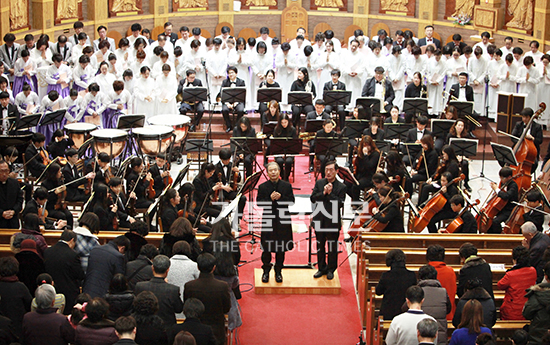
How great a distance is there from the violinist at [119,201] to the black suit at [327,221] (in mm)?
2425

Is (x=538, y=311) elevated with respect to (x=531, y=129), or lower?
lower

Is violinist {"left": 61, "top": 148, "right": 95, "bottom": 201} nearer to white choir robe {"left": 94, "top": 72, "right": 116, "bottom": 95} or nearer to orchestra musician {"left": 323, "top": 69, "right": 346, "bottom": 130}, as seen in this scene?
white choir robe {"left": 94, "top": 72, "right": 116, "bottom": 95}

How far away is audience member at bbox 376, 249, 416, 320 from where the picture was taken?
23.5ft

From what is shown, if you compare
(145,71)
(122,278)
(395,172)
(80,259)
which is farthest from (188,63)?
(122,278)

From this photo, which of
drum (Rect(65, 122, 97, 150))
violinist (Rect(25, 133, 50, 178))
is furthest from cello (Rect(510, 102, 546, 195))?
violinist (Rect(25, 133, 50, 178))

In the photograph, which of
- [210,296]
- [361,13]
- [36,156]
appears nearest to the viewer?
[210,296]

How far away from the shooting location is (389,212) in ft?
30.1

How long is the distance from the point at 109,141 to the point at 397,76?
292 inches

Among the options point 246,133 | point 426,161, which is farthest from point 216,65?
point 426,161

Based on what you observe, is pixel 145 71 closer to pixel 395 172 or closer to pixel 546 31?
pixel 395 172

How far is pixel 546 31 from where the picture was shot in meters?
16.7

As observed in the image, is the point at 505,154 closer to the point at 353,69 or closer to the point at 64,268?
the point at 353,69

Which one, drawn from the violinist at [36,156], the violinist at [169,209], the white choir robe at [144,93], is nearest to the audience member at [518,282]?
the violinist at [169,209]

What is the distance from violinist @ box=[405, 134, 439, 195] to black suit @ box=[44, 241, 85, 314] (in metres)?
6.07
